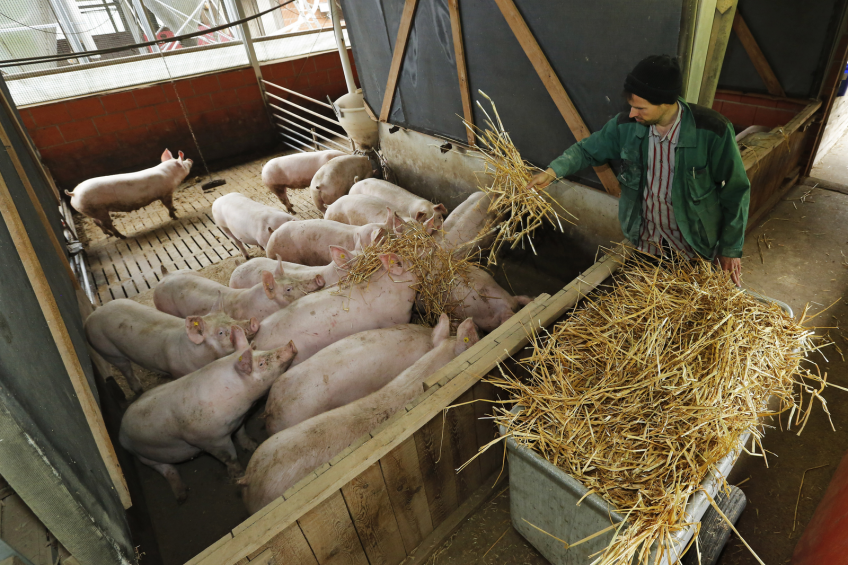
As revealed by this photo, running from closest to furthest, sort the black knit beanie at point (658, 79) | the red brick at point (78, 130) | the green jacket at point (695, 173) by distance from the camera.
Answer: the black knit beanie at point (658, 79) → the green jacket at point (695, 173) → the red brick at point (78, 130)

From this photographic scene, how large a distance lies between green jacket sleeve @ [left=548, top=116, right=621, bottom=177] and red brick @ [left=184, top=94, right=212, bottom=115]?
8710 millimetres

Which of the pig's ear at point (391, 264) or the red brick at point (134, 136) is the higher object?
the red brick at point (134, 136)

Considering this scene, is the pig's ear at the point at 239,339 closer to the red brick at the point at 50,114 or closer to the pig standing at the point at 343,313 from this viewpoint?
the pig standing at the point at 343,313

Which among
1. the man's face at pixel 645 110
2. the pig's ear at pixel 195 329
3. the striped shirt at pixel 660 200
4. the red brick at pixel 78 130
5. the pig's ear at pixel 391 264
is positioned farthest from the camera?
the red brick at pixel 78 130

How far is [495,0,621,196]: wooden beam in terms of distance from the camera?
3781 mm

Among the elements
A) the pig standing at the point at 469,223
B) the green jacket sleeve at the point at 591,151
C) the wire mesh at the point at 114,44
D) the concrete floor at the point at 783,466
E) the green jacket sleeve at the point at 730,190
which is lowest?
the concrete floor at the point at 783,466

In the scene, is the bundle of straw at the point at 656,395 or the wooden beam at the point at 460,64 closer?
the bundle of straw at the point at 656,395

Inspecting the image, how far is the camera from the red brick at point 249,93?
9617 mm

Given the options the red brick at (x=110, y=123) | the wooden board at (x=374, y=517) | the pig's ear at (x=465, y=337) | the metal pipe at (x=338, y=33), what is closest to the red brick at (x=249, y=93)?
the red brick at (x=110, y=123)

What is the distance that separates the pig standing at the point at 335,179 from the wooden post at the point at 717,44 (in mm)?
4639

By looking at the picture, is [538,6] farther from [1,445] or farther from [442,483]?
[1,445]

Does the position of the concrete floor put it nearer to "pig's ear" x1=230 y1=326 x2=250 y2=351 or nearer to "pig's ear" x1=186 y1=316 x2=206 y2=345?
"pig's ear" x1=230 y1=326 x2=250 y2=351

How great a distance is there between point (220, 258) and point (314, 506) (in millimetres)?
5153

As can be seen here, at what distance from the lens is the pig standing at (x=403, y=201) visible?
502 cm
